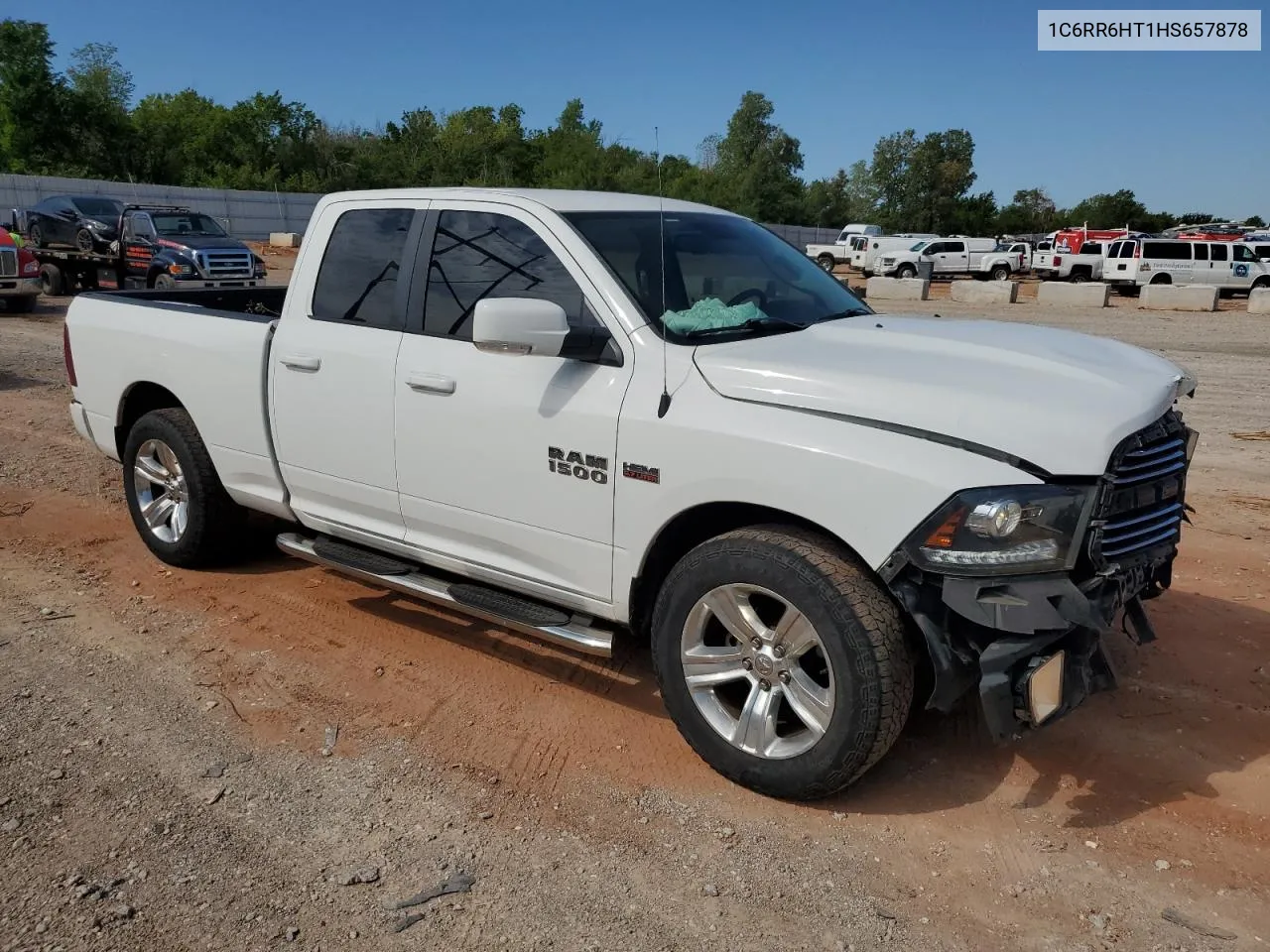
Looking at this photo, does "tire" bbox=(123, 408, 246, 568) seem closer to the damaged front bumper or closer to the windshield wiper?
the windshield wiper

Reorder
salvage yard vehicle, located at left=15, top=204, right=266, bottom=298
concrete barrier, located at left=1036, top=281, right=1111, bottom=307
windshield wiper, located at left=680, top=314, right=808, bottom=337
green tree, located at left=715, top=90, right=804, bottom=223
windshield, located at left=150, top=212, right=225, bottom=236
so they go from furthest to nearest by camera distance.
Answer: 1. green tree, located at left=715, top=90, right=804, bottom=223
2. concrete barrier, located at left=1036, top=281, right=1111, bottom=307
3. windshield, located at left=150, top=212, right=225, bottom=236
4. salvage yard vehicle, located at left=15, top=204, right=266, bottom=298
5. windshield wiper, located at left=680, top=314, right=808, bottom=337

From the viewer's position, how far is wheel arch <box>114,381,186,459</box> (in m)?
5.77

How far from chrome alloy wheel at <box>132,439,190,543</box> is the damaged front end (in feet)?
13.6

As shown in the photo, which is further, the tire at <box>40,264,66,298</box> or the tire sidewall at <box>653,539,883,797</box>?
the tire at <box>40,264,66,298</box>

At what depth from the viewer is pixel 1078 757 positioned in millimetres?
3809

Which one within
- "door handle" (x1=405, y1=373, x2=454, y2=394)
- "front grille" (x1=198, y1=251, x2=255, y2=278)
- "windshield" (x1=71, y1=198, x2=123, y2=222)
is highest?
"windshield" (x1=71, y1=198, x2=123, y2=222)

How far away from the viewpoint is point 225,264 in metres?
20.5

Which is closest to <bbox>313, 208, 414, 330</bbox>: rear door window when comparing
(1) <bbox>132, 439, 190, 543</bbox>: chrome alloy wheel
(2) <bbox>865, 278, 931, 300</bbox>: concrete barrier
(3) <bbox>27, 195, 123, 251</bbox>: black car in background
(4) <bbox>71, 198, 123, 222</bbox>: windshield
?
(1) <bbox>132, 439, 190, 543</bbox>: chrome alloy wheel

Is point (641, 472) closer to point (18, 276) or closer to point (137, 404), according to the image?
point (137, 404)

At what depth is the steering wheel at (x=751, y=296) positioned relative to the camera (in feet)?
13.8

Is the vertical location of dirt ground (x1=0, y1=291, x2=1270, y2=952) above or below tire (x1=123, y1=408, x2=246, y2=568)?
below

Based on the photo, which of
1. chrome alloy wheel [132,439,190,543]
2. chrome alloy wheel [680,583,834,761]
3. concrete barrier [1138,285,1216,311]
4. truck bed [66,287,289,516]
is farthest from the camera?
concrete barrier [1138,285,1216,311]

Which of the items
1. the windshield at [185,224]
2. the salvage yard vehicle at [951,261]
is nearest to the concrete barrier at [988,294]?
the salvage yard vehicle at [951,261]

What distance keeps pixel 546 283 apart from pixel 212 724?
222cm
